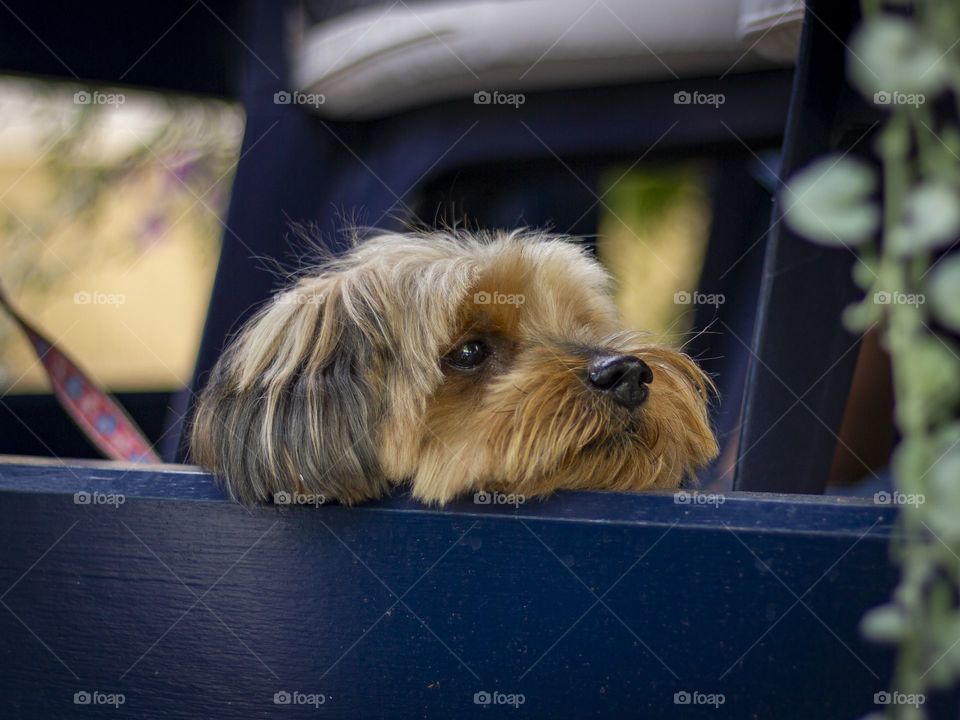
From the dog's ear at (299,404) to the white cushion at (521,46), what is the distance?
4.09 ft

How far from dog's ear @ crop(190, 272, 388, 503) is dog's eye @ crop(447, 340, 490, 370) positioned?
0.21m

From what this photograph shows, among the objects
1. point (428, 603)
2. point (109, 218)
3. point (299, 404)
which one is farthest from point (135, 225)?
point (428, 603)

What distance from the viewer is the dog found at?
208 centimetres

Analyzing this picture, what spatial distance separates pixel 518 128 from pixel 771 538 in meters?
2.49

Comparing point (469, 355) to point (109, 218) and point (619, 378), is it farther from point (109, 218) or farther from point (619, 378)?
point (109, 218)

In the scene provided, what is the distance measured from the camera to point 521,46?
11.2 ft

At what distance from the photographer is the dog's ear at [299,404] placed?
6.39ft

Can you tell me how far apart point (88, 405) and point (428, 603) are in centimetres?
153

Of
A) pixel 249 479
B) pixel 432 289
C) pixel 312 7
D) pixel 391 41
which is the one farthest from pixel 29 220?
pixel 249 479

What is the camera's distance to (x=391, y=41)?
3602mm

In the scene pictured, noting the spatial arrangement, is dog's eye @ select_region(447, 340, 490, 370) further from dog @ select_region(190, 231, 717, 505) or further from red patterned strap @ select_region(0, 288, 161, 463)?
red patterned strap @ select_region(0, 288, 161, 463)

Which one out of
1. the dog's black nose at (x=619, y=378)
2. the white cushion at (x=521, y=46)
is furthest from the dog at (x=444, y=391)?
the white cushion at (x=521, y=46)

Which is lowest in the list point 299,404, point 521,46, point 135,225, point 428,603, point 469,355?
point 428,603

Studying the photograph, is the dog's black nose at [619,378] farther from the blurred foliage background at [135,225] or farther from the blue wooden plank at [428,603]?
the blurred foliage background at [135,225]
